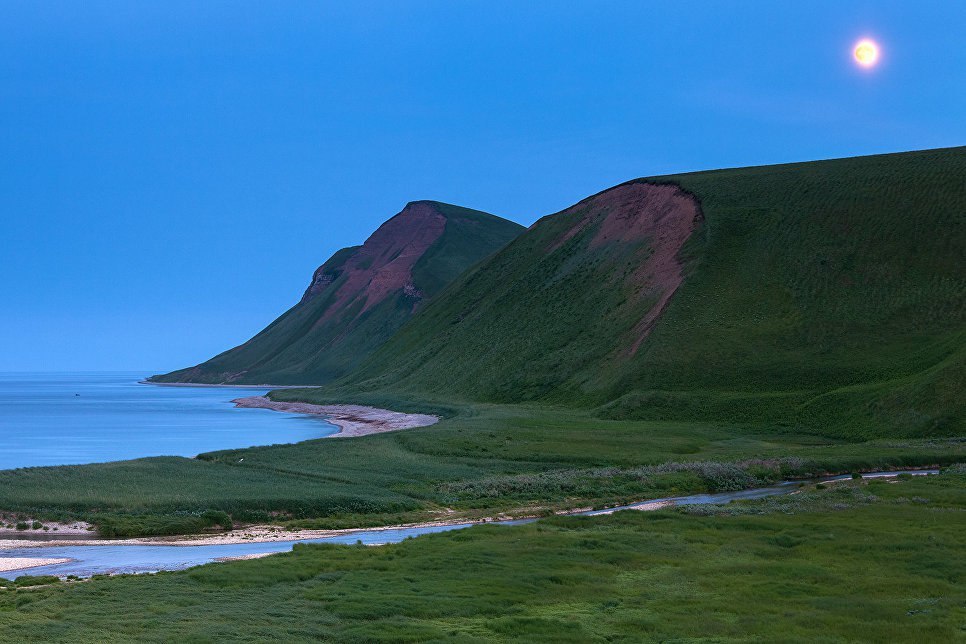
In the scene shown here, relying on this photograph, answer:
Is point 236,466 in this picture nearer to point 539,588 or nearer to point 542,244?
point 539,588

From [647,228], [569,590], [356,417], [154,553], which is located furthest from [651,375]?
[569,590]

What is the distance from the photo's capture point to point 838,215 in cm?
11712

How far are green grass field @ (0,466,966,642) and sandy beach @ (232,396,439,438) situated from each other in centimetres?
5018

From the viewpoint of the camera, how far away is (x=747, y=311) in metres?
104

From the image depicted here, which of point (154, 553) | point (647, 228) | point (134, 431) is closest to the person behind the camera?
point (154, 553)

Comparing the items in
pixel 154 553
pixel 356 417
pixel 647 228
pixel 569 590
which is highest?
pixel 647 228

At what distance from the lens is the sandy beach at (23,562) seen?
31.4 m

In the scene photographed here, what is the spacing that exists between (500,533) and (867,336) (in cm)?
7120

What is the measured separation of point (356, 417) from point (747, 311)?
154 ft

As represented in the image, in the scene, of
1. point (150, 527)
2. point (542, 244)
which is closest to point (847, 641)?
point (150, 527)

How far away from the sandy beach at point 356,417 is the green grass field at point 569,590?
50.2m

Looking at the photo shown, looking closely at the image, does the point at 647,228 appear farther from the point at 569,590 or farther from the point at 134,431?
the point at 569,590

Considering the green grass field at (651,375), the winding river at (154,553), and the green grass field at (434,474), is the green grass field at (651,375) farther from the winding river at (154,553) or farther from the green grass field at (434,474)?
the winding river at (154,553)

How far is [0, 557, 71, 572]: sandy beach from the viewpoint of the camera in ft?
103
